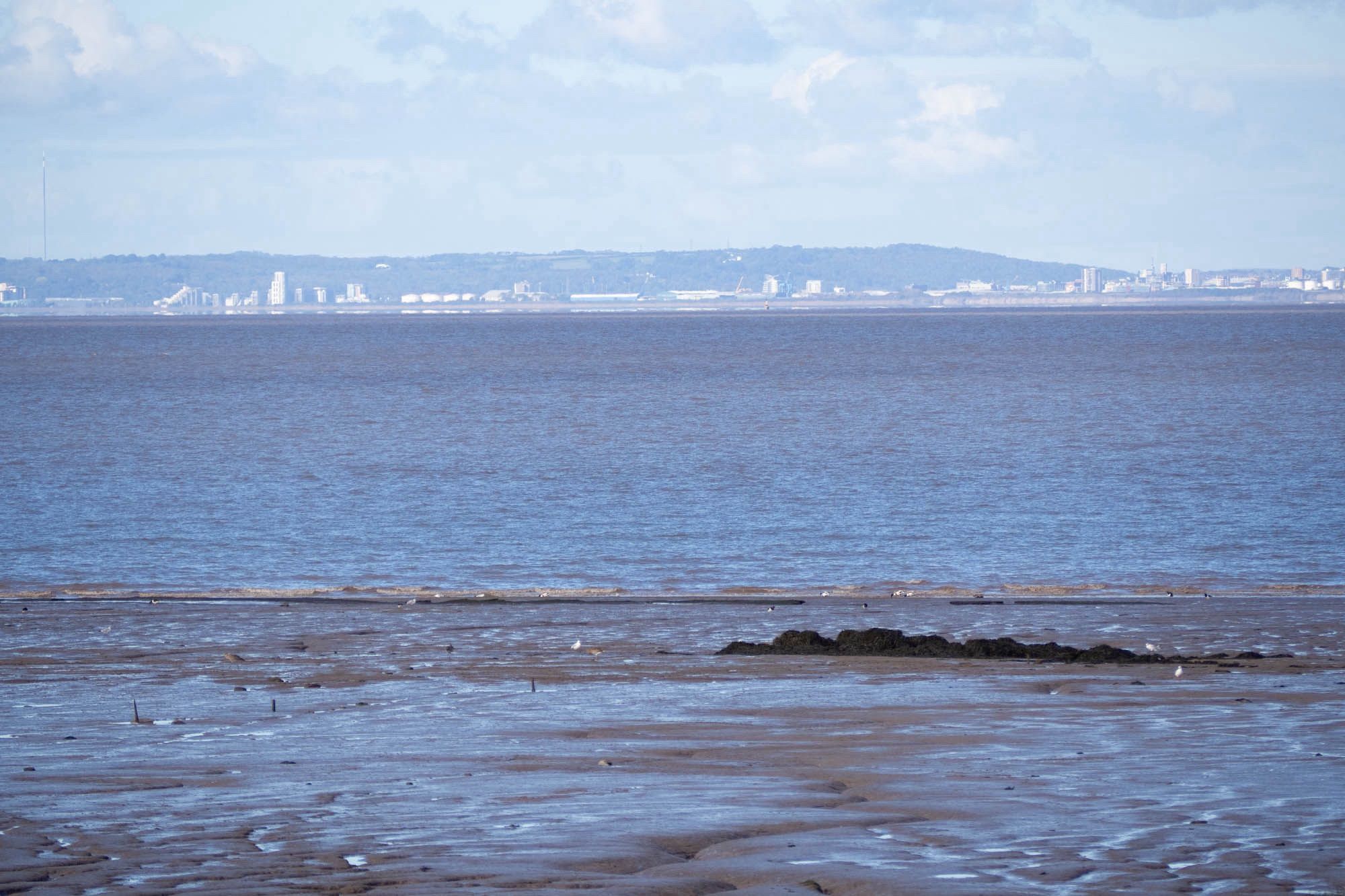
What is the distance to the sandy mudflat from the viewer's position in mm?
7961

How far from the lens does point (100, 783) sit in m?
9.98

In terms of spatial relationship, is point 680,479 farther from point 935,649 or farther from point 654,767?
point 654,767

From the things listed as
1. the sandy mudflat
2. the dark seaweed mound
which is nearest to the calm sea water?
the dark seaweed mound

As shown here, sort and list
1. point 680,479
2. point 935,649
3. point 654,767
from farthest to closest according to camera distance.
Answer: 1. point 680,479
2. point 935,649
3. point 654,767

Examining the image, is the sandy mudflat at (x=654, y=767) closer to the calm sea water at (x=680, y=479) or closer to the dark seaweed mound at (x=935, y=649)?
the dark seaweed mound at (x=935, y=649)

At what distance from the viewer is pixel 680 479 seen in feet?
135

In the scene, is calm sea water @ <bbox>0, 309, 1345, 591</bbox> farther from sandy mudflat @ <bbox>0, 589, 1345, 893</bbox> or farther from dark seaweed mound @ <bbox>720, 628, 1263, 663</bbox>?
sandy mudflat @ <bbox>0, 589, 1345, 893</bbox>

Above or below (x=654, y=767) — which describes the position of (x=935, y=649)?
below

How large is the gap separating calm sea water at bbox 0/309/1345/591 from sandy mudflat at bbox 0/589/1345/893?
8.96m

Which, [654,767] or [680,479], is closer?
[654,767]

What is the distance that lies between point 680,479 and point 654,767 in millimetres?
30639

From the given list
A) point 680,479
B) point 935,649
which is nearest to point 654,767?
point 935,649

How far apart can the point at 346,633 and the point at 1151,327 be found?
183 metres

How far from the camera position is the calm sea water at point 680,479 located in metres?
27.2
